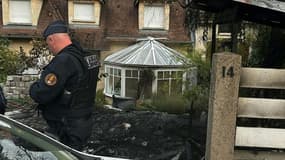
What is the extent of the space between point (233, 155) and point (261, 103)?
1.67 ft

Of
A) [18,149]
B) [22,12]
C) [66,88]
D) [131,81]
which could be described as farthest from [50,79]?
[22,12]

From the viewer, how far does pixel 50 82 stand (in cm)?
346

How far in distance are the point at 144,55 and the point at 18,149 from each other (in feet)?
53.4

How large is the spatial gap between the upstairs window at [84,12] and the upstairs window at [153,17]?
7.47 ft

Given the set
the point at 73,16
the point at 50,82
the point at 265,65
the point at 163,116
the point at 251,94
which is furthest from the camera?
the point at 73,16

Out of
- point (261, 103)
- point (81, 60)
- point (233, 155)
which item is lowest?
point (233, 155)

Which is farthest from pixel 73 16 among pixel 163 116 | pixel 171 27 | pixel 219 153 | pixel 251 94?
pixel 219 153

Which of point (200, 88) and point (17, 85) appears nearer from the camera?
point (200, 88)

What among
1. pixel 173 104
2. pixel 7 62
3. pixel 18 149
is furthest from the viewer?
pixel 7 62

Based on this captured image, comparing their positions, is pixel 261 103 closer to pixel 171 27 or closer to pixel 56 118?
pixel 56 118

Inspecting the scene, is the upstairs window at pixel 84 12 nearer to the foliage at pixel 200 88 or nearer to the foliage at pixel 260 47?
the foliage at pixel 200 88

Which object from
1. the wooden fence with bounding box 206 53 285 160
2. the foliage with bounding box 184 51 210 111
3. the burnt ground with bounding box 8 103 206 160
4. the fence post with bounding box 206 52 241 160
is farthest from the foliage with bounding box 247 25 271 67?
the fence post with bounding box 206 52 241 160

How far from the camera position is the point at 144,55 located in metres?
18.8

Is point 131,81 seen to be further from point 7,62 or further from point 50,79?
point 50,79
